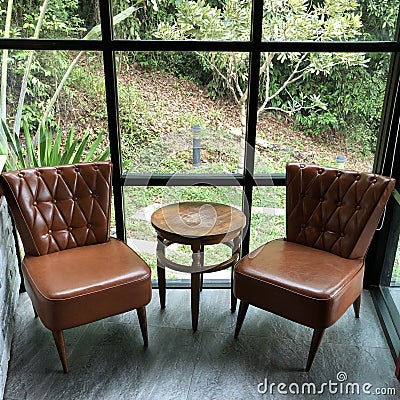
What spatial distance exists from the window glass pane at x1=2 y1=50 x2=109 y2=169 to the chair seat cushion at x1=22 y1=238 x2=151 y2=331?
591 mm

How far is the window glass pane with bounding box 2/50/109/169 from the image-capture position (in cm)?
258

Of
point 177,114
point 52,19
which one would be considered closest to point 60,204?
point 177,114

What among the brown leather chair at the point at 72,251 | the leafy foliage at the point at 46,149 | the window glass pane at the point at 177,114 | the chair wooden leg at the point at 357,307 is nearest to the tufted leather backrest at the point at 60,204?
the brown leather chair at the point at 72,251

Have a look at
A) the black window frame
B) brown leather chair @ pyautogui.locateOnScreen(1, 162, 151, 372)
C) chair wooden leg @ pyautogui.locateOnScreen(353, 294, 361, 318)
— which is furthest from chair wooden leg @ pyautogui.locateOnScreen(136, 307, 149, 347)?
chair wooden leg @ pyautogui.locateOnScreen(353, 294, 361, 318)

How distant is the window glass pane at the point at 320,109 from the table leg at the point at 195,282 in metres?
0.67

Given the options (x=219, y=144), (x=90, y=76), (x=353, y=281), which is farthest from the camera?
(x=219, y=144)

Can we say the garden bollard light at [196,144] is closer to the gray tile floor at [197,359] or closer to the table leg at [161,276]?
the table leg at [161,276]

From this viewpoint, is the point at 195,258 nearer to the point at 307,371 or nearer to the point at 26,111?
the point at 307,371

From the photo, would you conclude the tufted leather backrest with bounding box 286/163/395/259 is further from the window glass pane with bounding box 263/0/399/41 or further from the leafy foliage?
the leafy foliage

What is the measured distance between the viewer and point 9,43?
2.50m

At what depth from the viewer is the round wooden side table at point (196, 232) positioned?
247cm

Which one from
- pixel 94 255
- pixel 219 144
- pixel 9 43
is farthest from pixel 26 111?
pixel 219 144

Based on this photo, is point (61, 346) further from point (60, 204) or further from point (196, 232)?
point (196, 232)

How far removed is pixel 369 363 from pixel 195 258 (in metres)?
1.00
